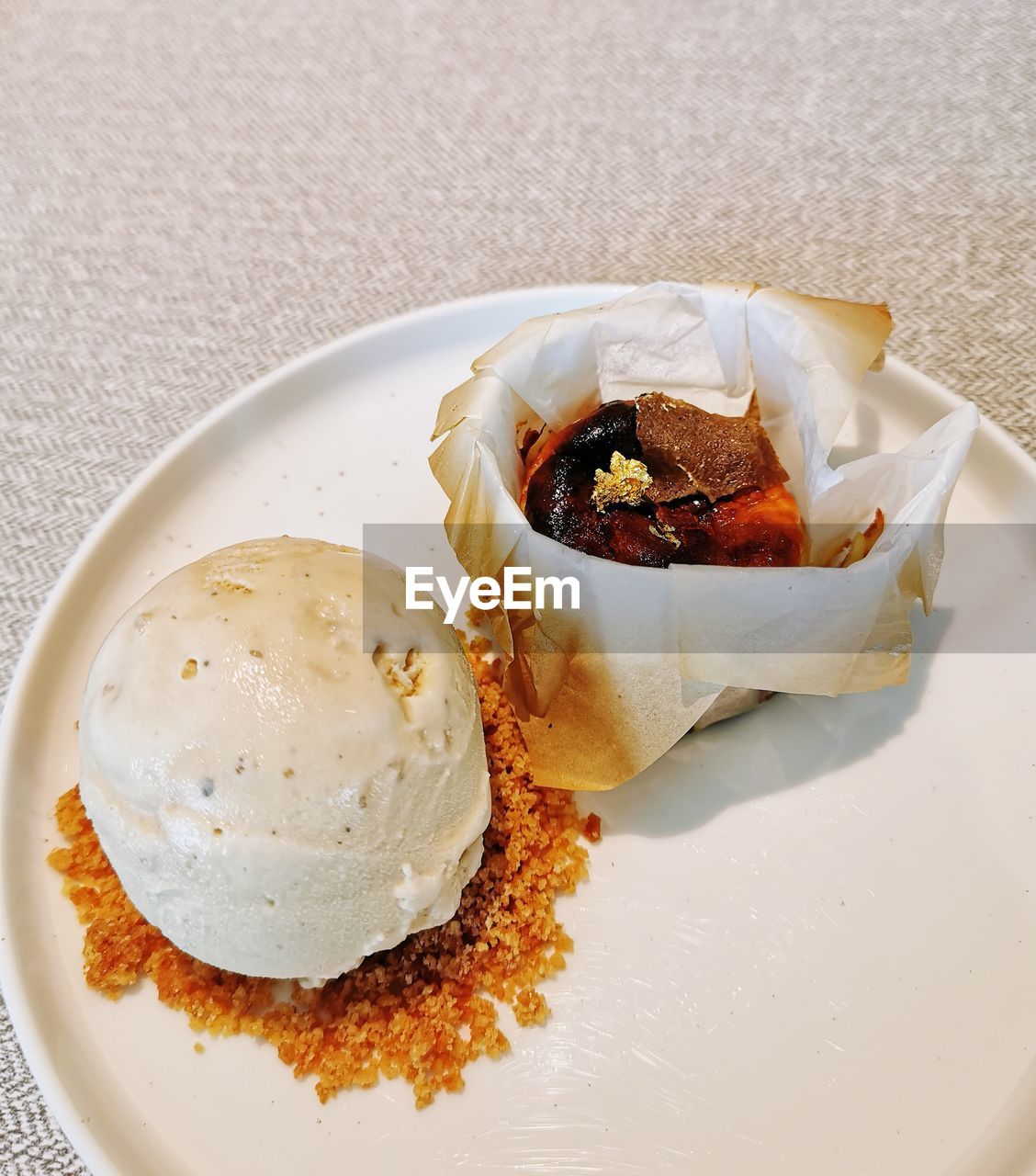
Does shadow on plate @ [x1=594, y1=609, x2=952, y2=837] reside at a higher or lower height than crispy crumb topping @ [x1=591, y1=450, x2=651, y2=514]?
lower

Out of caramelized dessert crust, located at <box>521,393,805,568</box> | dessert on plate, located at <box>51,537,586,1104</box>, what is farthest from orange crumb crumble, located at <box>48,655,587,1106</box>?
caramelized dessert crust, located at <box>521,393,805,568</box>

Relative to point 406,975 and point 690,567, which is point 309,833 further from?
point 690,567

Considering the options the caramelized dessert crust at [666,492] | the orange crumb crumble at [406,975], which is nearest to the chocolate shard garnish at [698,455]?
the caramelized dessert crust at [666,492]

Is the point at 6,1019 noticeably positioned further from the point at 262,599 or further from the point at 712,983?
the point at 712,983

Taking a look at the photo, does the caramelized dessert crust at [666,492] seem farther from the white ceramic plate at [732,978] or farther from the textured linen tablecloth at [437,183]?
the textured linen tablecloth at [437,183]

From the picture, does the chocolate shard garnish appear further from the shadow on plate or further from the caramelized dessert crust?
the shadow on plate
